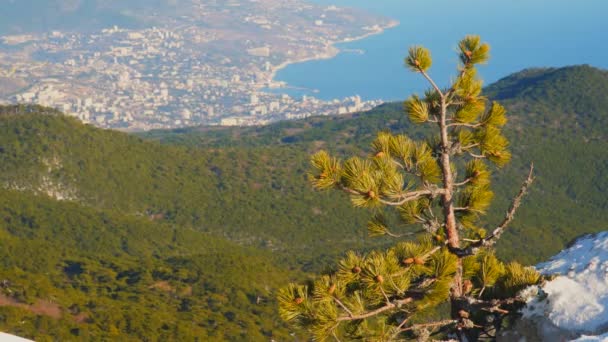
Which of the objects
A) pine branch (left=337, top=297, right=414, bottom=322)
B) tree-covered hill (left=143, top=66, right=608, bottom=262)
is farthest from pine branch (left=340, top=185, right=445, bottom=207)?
tree-covered hill (left=143, top=66, right=608, bottom=262)

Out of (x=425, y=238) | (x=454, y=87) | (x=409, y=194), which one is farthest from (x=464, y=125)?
(x=425, y=238)

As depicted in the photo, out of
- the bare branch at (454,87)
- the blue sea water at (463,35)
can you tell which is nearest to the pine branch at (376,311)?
the bare branch at (454,87)

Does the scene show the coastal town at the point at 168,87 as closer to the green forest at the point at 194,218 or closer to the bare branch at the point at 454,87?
the green forest at the point at 194,218

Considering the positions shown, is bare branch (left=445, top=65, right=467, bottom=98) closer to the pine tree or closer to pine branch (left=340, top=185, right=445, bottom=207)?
the pine tree

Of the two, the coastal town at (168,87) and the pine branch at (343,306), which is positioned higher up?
the coastal town at (168,87)

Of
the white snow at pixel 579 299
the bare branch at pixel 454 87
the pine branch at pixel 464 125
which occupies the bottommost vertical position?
the white snow at pixel 579 299
